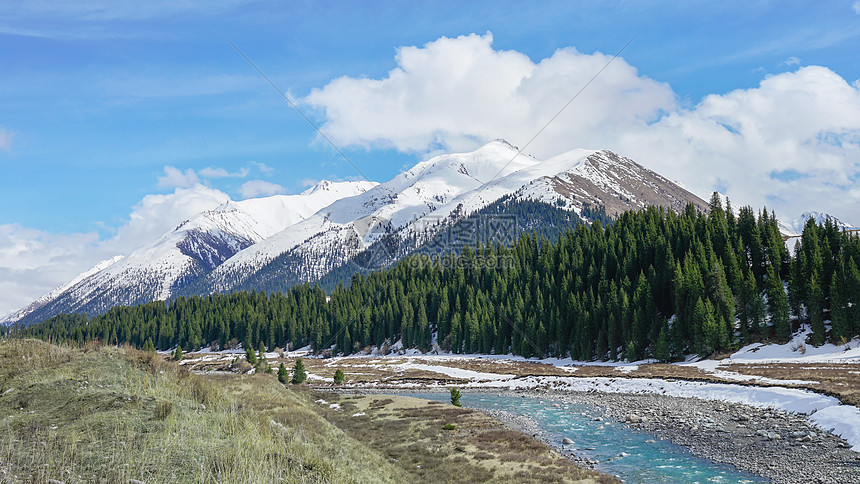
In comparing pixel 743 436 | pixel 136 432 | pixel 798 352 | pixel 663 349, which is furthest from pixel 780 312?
pixel 136 432

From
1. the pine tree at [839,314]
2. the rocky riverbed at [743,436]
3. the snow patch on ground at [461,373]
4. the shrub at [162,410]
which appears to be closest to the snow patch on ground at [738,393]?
the rocky riverbed at [743,436]

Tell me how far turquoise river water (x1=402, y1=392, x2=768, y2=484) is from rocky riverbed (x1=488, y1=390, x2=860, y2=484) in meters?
0.86

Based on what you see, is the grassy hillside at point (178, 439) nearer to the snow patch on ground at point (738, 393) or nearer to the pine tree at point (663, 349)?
the snow patch on ground at point (738, 393)

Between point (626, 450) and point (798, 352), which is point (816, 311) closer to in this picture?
point (798, 352)

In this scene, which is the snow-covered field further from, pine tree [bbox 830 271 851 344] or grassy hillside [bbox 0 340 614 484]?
grassy hillside [bbox 0 340 614 484]

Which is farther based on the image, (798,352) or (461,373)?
(461,373)

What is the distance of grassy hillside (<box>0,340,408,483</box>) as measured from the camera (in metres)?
10.2

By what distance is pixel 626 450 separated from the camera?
26422 millimetres

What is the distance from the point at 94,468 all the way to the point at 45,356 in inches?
517

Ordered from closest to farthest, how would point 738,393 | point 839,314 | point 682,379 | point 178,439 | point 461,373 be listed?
point 178,439 < point 738,393 < point 682,379 < point 839,314 < point 461,373

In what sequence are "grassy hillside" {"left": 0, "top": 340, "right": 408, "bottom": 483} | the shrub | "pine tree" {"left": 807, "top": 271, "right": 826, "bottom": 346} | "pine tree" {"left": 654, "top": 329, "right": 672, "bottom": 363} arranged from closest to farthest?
"grassy hillside" {"left": 0, "top": 340, "right": 408, "bottom": 483}, the shrub, "pine tree" {"left": 807, "top": 271, "right": 826, "bottom": 346}, "pine tree" {"left": 654, "top": 329, "right": 672, "bottom": 363}

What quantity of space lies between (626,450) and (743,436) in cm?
714

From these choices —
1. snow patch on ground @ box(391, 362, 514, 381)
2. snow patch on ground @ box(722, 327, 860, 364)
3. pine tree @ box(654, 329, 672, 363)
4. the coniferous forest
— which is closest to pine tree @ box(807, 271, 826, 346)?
the coniferous forest

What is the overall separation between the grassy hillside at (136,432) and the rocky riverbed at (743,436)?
15737 millimetres
